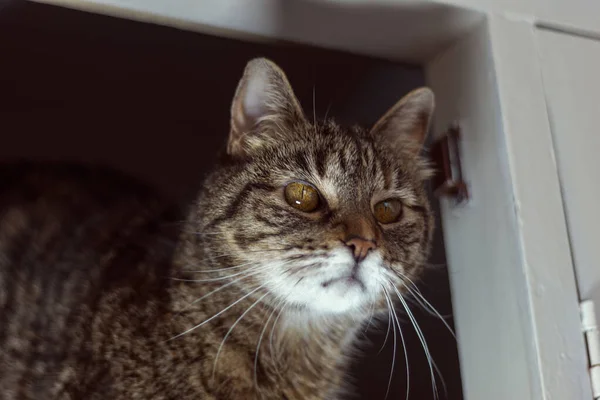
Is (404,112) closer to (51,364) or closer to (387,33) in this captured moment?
(387,33)

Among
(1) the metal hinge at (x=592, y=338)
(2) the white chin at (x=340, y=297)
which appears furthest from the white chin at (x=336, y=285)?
(1) the metal hinge at (x=592, y=338)

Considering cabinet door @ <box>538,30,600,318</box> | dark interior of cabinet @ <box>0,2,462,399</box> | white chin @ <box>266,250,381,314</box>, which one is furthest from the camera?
dark interior of cabinet @ <box>0,2,462,399</box>

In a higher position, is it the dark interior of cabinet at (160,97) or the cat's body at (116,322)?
the dark interior of cabinet at (160,97)

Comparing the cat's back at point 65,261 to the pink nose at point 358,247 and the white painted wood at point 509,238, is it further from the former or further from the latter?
the white painted wood at point 509,238

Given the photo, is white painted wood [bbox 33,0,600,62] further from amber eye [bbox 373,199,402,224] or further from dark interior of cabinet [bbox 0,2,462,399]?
amber eye [bbox 373,199,402,224]

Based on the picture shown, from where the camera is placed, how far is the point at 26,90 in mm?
1433

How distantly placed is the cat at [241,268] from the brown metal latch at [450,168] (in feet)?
0.11

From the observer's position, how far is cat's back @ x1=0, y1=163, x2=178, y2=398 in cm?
92

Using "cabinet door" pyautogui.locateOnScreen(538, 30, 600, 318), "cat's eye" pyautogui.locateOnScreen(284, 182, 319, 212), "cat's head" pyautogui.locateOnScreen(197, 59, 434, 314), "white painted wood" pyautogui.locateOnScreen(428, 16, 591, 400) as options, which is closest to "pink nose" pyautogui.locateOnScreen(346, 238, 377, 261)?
"cat's head" pyautogui.locateOnScreen(197, 59, 434, 314)

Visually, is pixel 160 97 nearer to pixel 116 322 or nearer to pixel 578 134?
pixel 116 322

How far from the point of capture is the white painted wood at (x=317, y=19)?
3.31 ft

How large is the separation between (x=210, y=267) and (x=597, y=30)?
2.67 feet

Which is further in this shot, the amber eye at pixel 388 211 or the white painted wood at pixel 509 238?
the amber eye at pixel 388 211

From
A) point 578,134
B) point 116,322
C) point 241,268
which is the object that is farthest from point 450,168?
point 116,322
